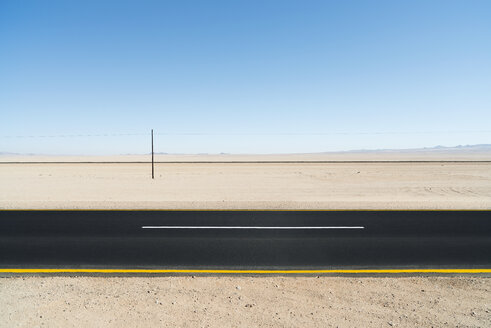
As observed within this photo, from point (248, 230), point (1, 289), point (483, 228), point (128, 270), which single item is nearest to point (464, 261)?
point (483, 228)

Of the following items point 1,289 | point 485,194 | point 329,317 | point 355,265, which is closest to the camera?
point 329,317

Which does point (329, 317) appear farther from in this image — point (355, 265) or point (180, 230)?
point (180, 230)

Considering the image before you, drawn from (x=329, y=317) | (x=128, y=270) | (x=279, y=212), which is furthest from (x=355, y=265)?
(x=279, y=212)

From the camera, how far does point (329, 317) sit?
395 cm

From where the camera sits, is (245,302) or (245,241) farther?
(245,241)

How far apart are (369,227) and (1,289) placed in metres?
8.96

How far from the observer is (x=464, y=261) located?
19.8 feet

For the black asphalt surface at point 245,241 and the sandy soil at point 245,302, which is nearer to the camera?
the sandy soil at point 245,302

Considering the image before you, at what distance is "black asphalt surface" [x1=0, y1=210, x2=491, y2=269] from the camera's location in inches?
235

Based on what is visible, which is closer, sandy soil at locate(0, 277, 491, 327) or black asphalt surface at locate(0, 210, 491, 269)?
sandy soil at locate(0, 277, 491, 327)

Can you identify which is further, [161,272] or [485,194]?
[485,194]

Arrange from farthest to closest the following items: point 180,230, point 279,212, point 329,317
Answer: point 279,212
point 180,230
point 329,317

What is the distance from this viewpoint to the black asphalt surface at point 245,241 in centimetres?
598

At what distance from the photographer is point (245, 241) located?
742 centimetres
